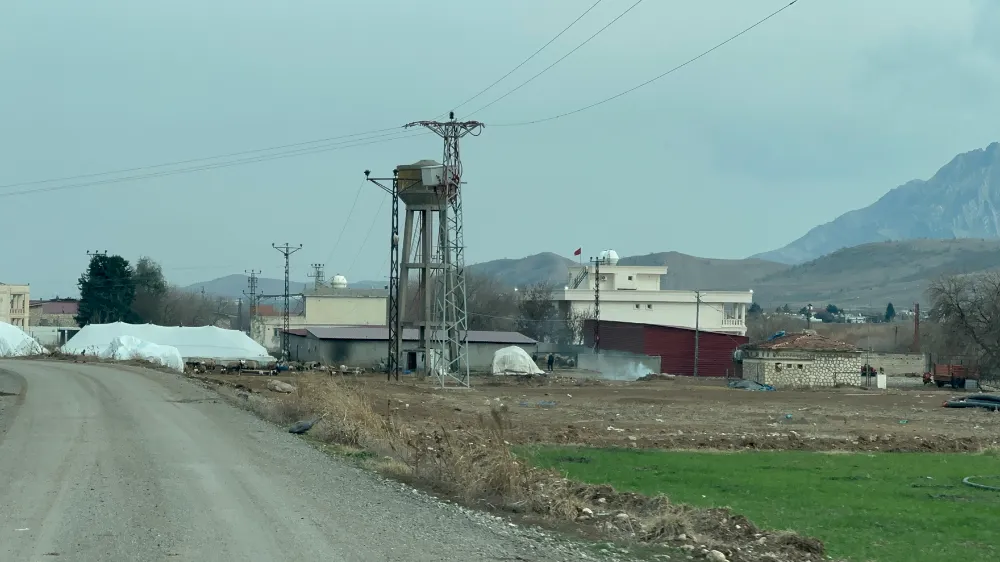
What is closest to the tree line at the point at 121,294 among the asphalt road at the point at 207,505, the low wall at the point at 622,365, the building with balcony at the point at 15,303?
the building with balcony at the point at 15,303

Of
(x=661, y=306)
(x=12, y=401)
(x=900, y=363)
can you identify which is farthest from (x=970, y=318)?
(x=12, y=401)

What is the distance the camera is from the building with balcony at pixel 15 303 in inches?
4744

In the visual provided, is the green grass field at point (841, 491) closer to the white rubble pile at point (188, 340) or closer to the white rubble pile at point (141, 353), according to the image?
the white rubble pile at point (141, 353)

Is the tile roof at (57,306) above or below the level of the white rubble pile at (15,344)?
above

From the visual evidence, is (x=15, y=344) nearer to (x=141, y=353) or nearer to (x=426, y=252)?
(x=141, y=353)

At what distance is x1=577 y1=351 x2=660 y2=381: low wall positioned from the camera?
83.1 metres

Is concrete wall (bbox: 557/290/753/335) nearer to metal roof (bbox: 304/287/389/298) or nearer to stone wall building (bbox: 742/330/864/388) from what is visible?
metal roof (bbox: 304/287/389/298)

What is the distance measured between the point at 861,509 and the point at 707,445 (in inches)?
498

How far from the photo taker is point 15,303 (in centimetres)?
12775

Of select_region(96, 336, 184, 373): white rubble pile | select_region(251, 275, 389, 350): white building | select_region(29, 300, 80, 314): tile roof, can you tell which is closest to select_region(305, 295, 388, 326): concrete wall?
select_region(251, 275, 389, 350): white building

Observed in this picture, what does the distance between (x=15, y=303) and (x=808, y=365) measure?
3736 inches

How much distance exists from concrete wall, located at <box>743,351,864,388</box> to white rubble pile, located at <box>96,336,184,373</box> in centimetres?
3799

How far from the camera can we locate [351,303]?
11819 cm

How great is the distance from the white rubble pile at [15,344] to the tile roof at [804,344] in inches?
1952
